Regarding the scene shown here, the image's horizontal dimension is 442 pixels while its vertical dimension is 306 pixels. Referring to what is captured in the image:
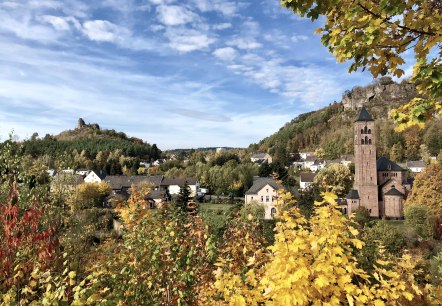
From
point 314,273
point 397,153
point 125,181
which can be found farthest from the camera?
point 397,153

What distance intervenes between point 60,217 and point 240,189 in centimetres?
5662

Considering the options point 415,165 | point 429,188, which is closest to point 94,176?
point 429,188

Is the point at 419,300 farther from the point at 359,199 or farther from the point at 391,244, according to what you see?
the point at 359,199

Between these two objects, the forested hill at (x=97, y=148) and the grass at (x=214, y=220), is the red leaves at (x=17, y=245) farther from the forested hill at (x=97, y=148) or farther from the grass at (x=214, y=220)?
the forested hill at (x=97, y=148)

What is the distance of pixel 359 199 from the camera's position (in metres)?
46.3

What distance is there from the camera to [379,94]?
149m

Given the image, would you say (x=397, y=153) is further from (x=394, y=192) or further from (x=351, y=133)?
(x=394, y=192)

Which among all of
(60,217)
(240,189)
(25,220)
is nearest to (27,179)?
(60,217)

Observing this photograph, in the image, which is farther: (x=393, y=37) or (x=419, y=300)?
(x=419, y=300)

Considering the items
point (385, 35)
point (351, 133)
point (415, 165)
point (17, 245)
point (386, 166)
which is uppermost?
point (351, 133)

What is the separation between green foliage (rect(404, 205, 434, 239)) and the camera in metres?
31.1

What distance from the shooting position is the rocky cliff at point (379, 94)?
469 ft

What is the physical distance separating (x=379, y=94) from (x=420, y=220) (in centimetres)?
13208

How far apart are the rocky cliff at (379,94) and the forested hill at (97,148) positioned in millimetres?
94425
